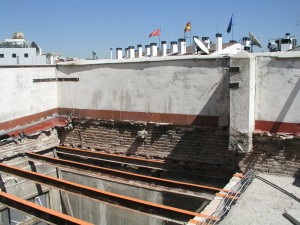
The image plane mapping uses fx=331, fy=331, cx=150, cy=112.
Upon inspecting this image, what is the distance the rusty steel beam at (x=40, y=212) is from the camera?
542 centimetres

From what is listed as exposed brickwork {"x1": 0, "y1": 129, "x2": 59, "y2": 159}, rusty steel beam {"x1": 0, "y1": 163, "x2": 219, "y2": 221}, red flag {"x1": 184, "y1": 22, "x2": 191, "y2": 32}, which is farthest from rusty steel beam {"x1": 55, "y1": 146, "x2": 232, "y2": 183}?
red flag {"x1": 184, "y1": 22, "x2": 191, "y2": 32}

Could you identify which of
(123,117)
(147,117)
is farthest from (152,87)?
(123,117)

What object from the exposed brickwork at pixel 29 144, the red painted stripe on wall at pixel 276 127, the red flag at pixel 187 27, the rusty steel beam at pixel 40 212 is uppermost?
the red flag at pixel 187 27

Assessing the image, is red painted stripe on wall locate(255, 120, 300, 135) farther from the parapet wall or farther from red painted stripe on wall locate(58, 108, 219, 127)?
red painted stripe on wall locate(58, 108, 219, 127)

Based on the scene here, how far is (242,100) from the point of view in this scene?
730cm

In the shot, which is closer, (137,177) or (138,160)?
(137,177)

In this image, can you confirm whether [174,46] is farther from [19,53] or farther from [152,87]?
[19,53]

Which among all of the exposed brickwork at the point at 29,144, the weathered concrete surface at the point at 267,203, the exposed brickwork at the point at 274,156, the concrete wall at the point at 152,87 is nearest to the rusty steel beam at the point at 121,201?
the weathered concrete surface at the point at 267,203

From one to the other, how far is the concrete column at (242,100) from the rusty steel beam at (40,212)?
13.0 ft

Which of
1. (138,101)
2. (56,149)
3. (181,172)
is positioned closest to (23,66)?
(56,149)

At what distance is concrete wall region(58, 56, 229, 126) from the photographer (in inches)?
327

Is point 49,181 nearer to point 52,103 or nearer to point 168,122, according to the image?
point 168,122

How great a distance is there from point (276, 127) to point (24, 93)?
7.27m

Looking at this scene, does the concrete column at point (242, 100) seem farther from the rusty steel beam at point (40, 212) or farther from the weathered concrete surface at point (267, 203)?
the rusty steel beam at point (40, 212)
